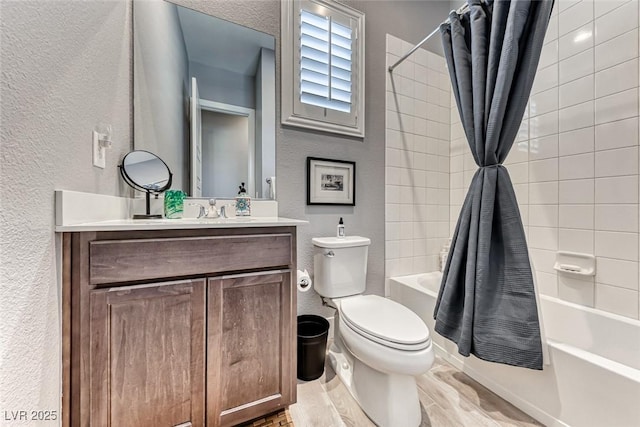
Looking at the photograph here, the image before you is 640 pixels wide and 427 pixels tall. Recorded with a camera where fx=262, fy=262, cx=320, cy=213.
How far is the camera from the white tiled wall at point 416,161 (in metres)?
1.99

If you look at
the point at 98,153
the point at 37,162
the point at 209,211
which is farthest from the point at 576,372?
the point at 98,153

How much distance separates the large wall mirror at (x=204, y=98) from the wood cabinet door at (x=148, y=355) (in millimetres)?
703

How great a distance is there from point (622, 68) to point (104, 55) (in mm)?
2364

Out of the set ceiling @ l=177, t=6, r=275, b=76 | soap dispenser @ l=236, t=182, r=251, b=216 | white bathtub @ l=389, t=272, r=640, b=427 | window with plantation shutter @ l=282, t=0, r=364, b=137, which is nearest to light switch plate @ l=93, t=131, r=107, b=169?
soap dispenser @ l=236, t=182, r=251, b=216

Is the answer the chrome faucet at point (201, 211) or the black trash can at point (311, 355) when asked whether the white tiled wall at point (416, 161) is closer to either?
the black trash can at point (311, 355)

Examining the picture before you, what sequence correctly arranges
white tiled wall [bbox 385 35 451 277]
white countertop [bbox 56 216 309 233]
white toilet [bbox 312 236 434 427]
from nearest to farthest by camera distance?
white countertop [bbox 56 216 309 233], white toilet [bbox 312 236 434 427], white tiled wall [bbox 385 35 451 277]

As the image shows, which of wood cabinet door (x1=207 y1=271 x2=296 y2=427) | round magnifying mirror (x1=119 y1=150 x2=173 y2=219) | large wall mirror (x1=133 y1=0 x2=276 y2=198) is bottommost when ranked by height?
wood cabinet door (x1=207 y1=271 x2=296 y2=427)

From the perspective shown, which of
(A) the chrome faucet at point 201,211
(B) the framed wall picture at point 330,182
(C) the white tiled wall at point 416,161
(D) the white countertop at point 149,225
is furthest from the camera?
(C) the white tiled wall at point 416,161

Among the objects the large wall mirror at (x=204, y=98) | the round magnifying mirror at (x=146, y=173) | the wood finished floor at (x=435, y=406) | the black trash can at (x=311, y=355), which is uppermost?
the large wall mirror at (x=204, y=98)

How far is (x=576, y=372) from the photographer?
1.05 metres

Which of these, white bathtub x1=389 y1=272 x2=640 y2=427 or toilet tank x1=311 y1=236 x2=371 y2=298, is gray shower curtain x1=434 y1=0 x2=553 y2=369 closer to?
white bathtub x1=389 y1=272 x2=640 y2=427

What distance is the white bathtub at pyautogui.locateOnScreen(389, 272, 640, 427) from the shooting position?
3.12 ft

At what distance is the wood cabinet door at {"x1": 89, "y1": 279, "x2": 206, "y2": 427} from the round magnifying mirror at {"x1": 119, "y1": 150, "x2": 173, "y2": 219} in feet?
1.73

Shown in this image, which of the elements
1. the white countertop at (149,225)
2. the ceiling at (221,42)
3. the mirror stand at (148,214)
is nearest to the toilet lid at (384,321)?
the white countertop at (149,225)
